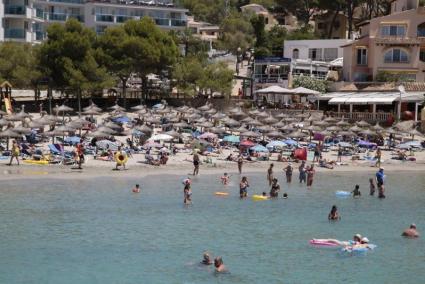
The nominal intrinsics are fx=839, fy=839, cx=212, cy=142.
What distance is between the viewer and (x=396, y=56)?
7162cm

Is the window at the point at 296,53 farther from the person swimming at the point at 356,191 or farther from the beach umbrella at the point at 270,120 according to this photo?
the person swimming at the point at 356,191

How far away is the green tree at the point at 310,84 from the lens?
71975 millimetres

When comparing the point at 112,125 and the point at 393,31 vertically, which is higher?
the point at 393,31

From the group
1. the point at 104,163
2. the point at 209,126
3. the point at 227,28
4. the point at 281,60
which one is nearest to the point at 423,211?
the point at 104,163

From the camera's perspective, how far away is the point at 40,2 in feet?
287

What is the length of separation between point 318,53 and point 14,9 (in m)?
30.3

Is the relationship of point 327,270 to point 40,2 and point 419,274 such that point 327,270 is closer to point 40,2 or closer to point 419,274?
point 419,274

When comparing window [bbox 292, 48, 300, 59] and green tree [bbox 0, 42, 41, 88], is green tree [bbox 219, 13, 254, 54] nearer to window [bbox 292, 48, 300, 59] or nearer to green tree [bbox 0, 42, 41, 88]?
window [bbox 292, 48, 300, 59]

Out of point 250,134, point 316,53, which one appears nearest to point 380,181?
point 250,134

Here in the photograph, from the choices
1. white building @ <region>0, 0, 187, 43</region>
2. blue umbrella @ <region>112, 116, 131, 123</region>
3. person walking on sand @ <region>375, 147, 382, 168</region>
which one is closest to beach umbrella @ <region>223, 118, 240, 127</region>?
blue umbrella @ <region>112, 116, 131, 123</region>

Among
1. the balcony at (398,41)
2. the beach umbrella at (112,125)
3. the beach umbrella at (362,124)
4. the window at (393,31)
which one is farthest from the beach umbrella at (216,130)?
the window at (393,31)

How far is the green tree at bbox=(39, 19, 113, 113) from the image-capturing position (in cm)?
6481

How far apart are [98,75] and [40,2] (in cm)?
2544

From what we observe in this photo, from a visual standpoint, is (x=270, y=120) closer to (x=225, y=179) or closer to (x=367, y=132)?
(x=367, y=132)
